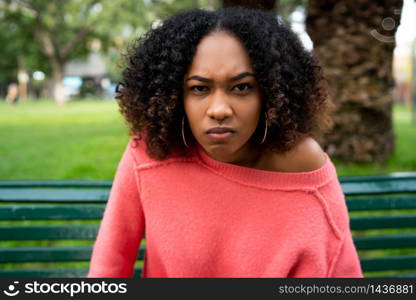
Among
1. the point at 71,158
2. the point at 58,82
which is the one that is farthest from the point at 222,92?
the point at 58,82

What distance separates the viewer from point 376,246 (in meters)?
2.21

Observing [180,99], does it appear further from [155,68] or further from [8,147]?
[8,147]

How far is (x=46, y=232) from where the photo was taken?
2.13 metres

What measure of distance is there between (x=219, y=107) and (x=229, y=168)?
0.28 meters

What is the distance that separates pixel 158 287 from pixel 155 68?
30.4 inches

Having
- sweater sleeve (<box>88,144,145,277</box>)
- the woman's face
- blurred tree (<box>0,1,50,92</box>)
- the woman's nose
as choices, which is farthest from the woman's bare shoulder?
blurred tree (<box>0,1,50,92</box>)

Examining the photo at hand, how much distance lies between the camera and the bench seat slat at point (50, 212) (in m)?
2.11

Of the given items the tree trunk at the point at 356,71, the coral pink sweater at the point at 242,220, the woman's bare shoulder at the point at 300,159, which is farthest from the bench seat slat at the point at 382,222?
the tree trunk at the point at 356,71

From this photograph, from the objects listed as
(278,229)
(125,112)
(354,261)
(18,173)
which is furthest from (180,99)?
(18,173)

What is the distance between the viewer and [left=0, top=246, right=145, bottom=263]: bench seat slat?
7.06 ft

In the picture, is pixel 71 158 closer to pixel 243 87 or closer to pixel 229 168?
pixel 229 168

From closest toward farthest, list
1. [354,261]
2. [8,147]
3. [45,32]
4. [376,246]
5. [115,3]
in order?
[354,261]
[376,246]
[8,147]
[115,3]
[45,32]

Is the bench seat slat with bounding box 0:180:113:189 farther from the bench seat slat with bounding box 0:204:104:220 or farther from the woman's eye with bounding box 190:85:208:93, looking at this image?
the woman's eye with bounding box 190:85:208:93

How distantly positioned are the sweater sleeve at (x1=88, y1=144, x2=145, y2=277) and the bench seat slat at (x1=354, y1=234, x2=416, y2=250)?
42.3 inches
